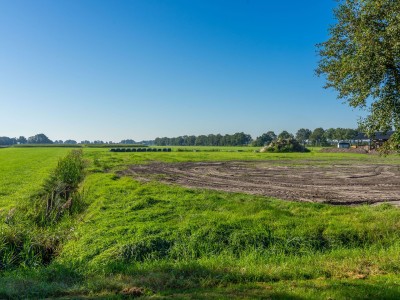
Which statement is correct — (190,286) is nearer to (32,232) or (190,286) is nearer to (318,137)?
(32,232)

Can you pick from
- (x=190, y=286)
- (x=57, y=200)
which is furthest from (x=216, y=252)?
(x=57, y=200)

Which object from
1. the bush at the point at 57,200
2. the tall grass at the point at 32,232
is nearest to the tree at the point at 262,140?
the bush at the point at 57,200

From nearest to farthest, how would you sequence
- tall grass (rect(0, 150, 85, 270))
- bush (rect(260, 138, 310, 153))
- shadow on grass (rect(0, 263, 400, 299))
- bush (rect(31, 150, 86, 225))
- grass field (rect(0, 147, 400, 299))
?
shadow on grass (rect(0, 263, 400, 299)) < grass field (rect(0, 147, 400, 299)) < tall grass (rect(0, 150, 85, 270)) < bush (rect(31, 150, 86, 225)) < bush (rect(260, 138, 310, 153))

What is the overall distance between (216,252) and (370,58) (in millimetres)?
8945

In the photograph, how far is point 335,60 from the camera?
15148mm

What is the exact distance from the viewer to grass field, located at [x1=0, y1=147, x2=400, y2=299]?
24.3 ft

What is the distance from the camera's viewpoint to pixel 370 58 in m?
12.6

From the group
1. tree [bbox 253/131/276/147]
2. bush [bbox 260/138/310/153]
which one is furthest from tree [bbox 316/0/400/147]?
tree [bbox 253/131/276/147]

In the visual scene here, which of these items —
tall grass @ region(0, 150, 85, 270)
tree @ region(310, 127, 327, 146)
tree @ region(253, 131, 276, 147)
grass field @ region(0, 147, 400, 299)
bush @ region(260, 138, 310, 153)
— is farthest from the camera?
tree @ region(253, 131, 276, 147)

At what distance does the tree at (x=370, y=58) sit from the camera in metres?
12.4

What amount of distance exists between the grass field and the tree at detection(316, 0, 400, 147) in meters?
4.23

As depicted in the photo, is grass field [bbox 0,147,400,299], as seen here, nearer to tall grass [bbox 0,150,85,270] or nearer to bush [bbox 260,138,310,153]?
tall grass [bbox 0,150,85,270]

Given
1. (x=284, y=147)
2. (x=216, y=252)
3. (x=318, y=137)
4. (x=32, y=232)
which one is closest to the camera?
(x=216, y=252)

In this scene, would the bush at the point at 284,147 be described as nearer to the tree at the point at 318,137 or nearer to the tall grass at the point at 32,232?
the tall grass at the point at 32,232
